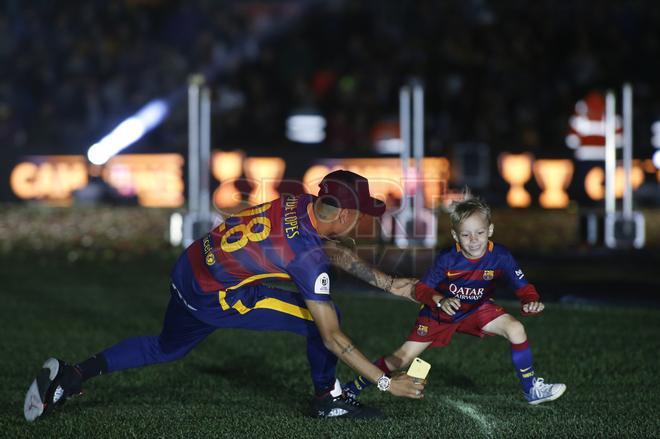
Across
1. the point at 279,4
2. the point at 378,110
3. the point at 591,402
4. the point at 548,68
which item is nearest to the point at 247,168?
the point at 378,110

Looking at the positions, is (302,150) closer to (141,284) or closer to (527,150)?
(527,150)

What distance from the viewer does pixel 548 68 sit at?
2416 cm

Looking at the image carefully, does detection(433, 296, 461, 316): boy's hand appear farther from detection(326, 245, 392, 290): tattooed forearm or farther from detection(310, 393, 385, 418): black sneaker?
detection(310, 393, 385, 418): black sneaker

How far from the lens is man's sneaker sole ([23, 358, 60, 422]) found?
282 inches

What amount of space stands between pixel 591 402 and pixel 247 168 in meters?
15.0

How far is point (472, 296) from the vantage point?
7777 mm

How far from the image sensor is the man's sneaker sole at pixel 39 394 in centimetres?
717

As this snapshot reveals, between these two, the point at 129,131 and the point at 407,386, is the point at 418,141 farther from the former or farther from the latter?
the point at 407,386

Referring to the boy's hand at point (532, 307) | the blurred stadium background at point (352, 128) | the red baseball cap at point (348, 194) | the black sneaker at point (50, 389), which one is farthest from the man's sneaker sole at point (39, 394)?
the blurred stadium background at point (352, 128)

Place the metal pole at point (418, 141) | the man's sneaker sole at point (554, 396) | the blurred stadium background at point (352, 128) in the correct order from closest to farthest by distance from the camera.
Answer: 1. the man's sneaker sole at point (554, 396)
2. the metal pole at point (418, 141)
3. the blurred stadium background at point (352, 128)

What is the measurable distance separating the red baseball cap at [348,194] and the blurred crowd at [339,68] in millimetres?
15166

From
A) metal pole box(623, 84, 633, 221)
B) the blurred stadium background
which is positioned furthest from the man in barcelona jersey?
metal pole box(623, 84, 633, 221)

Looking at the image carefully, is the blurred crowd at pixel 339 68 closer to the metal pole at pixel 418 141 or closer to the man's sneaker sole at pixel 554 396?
the metal pole at pixel 418 141

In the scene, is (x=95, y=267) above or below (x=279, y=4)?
below
